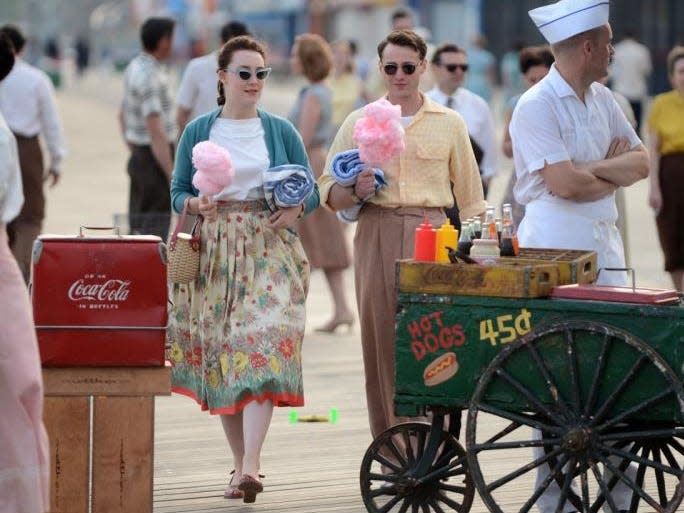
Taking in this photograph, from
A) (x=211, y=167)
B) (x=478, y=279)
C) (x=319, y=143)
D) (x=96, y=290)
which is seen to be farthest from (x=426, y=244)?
(x=319, y=143)

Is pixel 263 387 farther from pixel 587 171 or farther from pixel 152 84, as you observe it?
pixel 152 84

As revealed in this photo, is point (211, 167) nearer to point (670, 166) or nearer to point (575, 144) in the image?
point (575, 144)

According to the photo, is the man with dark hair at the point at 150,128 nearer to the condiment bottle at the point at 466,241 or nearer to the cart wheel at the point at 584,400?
the condiment bottle at the point at 466,241

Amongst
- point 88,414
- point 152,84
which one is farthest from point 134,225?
point 88,414

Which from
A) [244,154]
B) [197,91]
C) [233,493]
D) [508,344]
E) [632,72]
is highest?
[632,72]

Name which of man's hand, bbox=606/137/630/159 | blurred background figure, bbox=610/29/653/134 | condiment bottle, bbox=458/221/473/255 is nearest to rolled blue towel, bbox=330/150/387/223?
condiment bottle, bbox=458/221/473/255

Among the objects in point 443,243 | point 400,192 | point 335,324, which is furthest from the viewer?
point 335,324

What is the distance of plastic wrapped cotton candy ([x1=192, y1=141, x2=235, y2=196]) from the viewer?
22.0 ft

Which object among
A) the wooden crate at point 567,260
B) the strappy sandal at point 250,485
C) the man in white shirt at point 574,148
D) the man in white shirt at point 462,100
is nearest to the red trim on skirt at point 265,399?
the strappy sandal at point 250,485

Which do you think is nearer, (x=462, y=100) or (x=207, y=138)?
(x=207, y=138)

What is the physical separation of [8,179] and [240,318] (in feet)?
5.60

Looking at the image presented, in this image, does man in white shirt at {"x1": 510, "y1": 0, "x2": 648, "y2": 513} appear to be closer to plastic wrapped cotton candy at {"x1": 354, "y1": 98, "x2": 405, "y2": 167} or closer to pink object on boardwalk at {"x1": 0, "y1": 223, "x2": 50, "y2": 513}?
plastic wrapped cotton candy at {"x1": 354, "y1": 98, "x2": 405, "y2": 167}

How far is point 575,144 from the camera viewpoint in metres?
6.37

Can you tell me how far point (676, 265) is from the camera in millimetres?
11234
